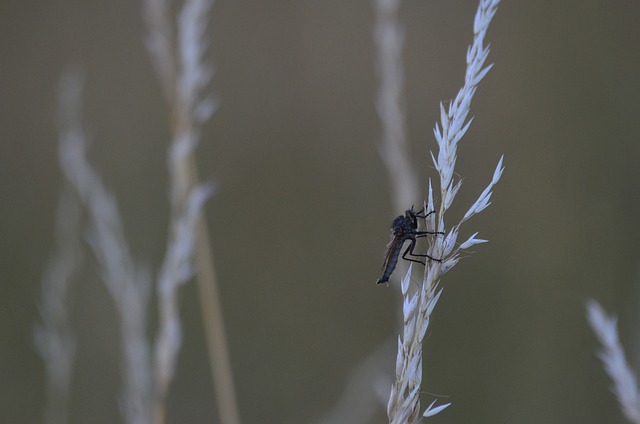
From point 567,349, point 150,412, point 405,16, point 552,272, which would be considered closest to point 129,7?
point 405,16

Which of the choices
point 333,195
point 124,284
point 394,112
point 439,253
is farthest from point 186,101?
point 333,195

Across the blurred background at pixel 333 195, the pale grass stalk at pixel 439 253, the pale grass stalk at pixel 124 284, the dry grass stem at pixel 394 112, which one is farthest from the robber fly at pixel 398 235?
the blurred background at pixel 333 195

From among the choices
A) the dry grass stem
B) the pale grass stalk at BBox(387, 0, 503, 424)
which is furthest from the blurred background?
the pale grass stalk at BBox(387, 0, 503, 424)

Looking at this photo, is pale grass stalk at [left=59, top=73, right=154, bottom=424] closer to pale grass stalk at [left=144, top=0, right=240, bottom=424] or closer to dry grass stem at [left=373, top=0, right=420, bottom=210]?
pale grass stalk at [left=144, top=0, right=240, bottom=424]

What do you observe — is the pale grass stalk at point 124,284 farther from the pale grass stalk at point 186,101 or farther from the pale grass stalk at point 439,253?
the pale grass stalk at point 439,253

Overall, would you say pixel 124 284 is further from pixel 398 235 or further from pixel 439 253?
pixel 439 253

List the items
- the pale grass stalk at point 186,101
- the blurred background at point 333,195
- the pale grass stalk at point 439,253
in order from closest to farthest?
1. the pale grass stalk at point 439,253
2. the pale grass stalk at point 186,101
3. the blurred background at point 333,195
